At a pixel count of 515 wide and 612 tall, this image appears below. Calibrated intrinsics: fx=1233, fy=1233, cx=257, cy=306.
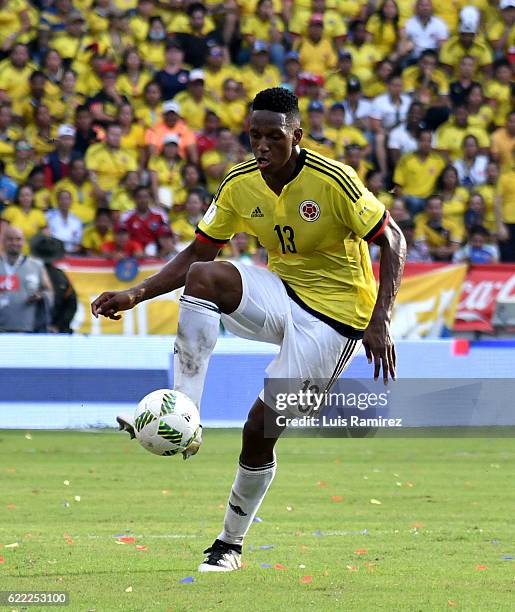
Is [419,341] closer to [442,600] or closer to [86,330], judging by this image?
[86,330]

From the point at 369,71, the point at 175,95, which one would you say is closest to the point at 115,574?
the point at 175,95

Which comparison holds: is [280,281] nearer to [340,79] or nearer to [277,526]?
[277,526]

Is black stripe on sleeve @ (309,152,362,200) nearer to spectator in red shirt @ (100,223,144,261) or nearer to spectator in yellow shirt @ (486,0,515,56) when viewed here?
spectator in red shirt @ (100,223,144,261)

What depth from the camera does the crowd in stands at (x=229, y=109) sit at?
15406 mm

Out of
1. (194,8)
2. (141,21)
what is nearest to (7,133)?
(141,21)

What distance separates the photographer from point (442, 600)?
5.50 metres

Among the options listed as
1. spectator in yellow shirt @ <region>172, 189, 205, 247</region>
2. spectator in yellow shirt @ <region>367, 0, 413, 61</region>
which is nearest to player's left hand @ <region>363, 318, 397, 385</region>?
spectator in yellow shirt @ <region>172, 189, 205, 247</region>

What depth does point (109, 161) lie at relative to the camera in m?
15.9

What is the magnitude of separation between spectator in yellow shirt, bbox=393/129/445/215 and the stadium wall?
4305 millimetres

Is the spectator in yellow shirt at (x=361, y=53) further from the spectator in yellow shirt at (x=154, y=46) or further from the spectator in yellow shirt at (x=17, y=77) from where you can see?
the spectator in yellow shirt at (x=17, y=77)

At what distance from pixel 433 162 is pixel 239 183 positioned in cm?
1101

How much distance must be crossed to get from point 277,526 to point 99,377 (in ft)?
18.2

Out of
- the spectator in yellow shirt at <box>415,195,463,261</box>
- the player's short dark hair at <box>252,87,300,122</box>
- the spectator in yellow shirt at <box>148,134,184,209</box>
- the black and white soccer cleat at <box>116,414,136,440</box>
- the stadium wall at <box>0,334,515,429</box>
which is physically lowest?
the stadium wall at <box>0,334,515,429</box>

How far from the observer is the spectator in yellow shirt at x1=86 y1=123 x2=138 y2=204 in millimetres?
15828
